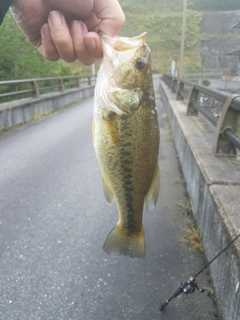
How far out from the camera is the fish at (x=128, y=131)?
1.61 m

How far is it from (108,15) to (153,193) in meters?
0.92

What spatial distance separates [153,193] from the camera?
1.69m

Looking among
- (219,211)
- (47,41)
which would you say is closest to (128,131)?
(47,41)

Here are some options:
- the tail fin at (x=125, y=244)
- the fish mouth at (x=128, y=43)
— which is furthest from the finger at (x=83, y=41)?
the tail fin at (x=125, y=244)

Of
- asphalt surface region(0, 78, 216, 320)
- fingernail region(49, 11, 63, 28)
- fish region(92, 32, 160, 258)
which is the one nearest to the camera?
fingernail region(49, 11, 63, 28)

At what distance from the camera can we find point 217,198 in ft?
8.56

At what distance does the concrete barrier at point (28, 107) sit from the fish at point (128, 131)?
23.6 ft

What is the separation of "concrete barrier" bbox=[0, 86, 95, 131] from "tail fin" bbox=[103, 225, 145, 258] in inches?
285

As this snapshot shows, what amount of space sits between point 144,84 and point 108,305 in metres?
1.78

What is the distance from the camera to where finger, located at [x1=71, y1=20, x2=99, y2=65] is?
59.1 inches

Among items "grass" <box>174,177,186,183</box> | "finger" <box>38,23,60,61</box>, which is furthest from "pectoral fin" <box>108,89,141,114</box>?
"grass" <box>174,177,186,183</box>

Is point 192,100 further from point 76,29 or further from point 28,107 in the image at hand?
point 28,107

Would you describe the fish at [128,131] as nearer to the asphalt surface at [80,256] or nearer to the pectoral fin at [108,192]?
the pectoral fin at [108,192]

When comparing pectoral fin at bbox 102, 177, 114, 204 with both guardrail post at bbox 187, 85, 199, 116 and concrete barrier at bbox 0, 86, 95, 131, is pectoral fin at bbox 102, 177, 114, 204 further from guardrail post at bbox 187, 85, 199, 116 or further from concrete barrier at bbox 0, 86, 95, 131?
concrete barrier at bbox 0, 86, 95, 131
